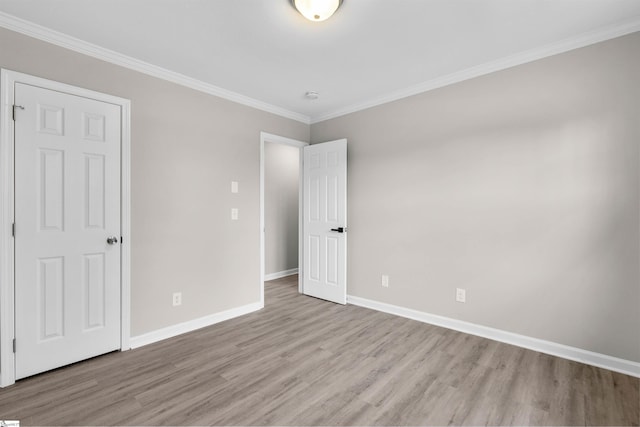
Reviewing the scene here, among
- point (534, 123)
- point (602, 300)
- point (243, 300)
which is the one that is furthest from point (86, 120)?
point (602, 300)

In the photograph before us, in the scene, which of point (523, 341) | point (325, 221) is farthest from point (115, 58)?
point (523, 341)

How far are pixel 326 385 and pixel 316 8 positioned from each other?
98.8 inches

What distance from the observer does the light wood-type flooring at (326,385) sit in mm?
1733

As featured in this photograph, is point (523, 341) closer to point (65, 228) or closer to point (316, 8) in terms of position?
point (316, 8)

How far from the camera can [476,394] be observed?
194 centimetres

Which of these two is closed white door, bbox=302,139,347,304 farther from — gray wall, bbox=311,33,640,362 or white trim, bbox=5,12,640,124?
white trim, bbox=5,12,640,124

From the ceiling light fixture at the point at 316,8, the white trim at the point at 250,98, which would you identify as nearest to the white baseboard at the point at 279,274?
the white trim at the point at 250,98

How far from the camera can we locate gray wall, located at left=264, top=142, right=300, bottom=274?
5117 mm

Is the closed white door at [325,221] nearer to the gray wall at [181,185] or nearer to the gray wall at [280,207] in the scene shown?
the gray wall at [181,185]

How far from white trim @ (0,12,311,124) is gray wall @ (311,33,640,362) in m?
1.64

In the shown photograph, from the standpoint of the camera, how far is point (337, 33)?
221 cm

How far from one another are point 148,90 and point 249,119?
43.2 inches

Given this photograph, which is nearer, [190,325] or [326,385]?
[326,385]

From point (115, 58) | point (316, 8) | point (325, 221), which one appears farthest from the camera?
point (325, 221)
